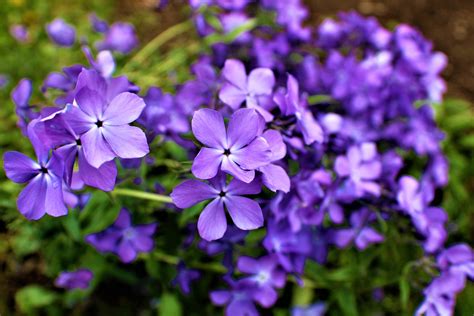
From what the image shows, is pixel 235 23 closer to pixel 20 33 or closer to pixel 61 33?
pixel 61 33

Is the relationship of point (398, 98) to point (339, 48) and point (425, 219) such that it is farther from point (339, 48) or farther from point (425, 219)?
point (425, 219)

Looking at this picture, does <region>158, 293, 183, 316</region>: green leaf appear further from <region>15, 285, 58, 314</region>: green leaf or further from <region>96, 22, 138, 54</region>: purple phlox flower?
<region>96, 22, 138, 54</region>: purple phlox flower

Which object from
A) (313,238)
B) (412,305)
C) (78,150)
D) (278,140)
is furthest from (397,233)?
(78,150)

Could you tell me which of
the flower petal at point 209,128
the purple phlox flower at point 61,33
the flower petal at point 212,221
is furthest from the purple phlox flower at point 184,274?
the purple phlox flower at point 61,33

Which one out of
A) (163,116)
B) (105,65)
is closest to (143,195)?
(163,116)

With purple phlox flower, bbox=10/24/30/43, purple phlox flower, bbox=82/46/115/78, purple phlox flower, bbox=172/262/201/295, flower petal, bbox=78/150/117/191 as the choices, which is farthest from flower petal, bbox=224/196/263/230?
purple phlox flower, bbox=10/24/30/43

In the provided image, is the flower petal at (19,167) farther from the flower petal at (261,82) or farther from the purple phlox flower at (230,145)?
the flower petal at (261,82)
